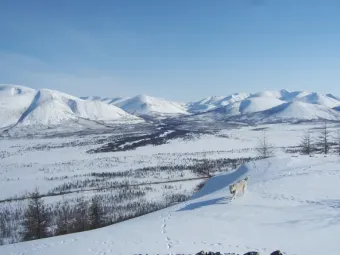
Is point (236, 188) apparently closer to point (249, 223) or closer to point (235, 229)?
point (249, 223)

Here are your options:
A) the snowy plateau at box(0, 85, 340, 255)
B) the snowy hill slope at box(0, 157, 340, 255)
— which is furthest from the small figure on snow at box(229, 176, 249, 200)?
the snowy plateau at box(0, 85, 340, 255)

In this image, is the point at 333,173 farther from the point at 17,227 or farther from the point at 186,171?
the point at 186,171

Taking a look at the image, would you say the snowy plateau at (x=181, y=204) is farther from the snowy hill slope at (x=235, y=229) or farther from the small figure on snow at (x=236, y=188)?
the small figure on snow at (x=236, y=188)

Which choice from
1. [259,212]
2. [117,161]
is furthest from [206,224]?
[117,161]

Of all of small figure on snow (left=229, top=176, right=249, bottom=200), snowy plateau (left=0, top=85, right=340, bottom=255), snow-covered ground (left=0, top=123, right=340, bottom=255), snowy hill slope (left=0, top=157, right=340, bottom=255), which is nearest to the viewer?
snowy hill slope (left=0, top=157, right=340, bottom=255)

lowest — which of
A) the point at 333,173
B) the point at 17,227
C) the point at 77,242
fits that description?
the point at 17,227

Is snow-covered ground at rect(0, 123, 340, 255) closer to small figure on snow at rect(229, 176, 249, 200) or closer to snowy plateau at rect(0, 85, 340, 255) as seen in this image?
snowy plateau at rect(0, 85, 340, 255)

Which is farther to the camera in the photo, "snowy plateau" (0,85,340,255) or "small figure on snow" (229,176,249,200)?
"small figure on snow" (229,176,249,200)

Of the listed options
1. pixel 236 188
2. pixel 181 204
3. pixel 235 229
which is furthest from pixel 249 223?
pixel 181 204
